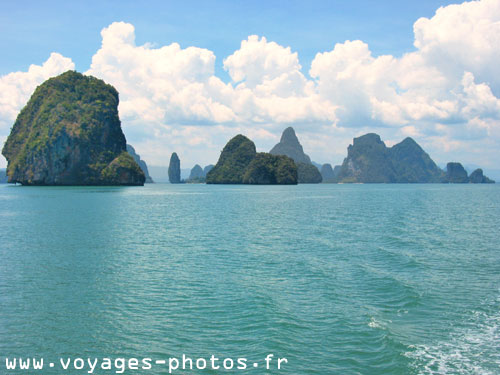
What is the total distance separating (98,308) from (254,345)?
8.45 metres

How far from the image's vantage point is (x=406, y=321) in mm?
17188

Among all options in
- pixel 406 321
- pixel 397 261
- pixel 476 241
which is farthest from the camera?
pixel 476 241

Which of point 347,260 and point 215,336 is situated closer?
point 215,336

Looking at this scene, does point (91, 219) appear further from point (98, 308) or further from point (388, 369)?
point (388, 369)

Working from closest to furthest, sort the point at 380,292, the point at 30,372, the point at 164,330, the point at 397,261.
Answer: the point at 30,372
the point at 164,330
the point at 380,292
the point at 397,261

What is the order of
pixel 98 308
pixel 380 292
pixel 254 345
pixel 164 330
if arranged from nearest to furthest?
pixel 254 345
pixel 164 330
pixel 98 308
pixel 380 292

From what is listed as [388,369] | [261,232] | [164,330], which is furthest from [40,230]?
[388,369]

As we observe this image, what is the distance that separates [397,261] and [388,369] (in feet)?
60.1

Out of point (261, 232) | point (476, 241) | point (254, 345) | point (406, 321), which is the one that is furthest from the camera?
point (261, 232)

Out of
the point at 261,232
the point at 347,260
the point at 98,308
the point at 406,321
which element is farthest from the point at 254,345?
the point at 261,232

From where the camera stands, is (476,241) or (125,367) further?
(476,241)

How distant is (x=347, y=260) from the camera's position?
3017cm

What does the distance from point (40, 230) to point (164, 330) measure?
125ft

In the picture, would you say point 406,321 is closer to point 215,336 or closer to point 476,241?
point 215,336
